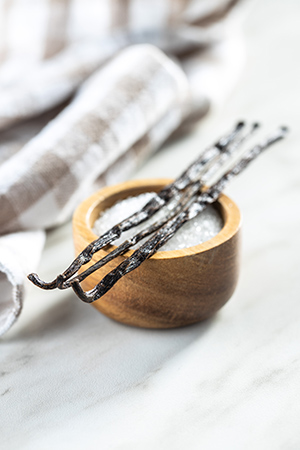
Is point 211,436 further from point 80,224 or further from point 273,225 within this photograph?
point 273,225

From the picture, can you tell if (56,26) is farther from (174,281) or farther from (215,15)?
(174,281)

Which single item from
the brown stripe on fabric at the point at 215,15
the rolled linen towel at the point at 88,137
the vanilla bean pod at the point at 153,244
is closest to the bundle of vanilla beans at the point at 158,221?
the vanilla bean pod at the point at 153,244

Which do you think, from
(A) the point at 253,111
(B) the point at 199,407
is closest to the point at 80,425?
(B) the point at 199,407

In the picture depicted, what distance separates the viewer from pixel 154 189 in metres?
0.47

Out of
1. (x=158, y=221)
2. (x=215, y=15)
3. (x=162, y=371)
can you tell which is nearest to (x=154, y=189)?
(x=158, y=221)

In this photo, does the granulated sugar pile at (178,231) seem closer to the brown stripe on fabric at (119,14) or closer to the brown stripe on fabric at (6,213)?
the brown stripe on fabric at (6,213)

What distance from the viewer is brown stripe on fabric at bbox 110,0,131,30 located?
798 mm

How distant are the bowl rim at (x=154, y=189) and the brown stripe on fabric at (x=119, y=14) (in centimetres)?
42

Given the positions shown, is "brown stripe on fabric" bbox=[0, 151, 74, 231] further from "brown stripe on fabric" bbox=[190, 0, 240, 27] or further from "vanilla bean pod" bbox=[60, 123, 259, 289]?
Answer: "brown stripe on fabric" bbox=[190, 0, 240, 27]

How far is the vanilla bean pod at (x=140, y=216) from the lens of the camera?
36 cm

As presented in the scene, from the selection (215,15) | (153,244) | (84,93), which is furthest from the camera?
(215,15)

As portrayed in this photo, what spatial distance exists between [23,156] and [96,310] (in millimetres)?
170

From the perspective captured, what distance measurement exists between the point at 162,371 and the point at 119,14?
0.59 meters

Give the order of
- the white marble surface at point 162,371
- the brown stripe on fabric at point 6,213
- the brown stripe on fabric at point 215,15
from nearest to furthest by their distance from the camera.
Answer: the white marble surface at point 162,371 → the brown stripe on fabric at point 6,213 → the brown stripe on fabric at point 215,15
